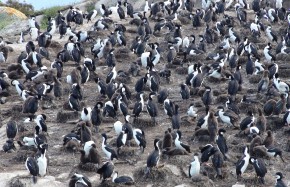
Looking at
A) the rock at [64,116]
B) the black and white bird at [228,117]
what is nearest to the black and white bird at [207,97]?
the black and white bird at [228,117]

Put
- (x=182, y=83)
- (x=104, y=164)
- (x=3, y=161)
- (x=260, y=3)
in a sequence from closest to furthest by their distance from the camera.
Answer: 1. (x=104, y=164)
2. (x=3, y=161)
3. (x=182, y=83)
4. (x=260, y=3)

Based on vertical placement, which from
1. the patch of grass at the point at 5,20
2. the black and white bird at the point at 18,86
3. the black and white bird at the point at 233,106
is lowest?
the patch of grass at the point at 5,20

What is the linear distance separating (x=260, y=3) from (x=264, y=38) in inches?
232

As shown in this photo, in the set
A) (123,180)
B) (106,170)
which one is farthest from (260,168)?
(106,170)

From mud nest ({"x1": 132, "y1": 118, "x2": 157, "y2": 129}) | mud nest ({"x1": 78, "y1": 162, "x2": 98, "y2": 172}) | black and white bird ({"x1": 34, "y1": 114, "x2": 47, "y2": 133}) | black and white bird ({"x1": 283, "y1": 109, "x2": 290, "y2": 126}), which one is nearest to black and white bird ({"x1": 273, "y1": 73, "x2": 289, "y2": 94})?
black and white bird ({"x1": 283, "y1": 109, "x2": 290, "y2": 126})

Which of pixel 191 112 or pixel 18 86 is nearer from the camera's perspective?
pixel 191 112

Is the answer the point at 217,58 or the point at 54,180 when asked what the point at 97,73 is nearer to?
the point at 217,58

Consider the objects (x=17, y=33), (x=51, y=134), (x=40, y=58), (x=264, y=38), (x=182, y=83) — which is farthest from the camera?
(x=17, y=33)

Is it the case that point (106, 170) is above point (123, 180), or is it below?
above

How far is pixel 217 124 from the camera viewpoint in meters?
26.4

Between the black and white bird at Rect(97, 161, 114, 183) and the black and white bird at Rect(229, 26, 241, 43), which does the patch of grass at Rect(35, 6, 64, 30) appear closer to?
the black and white bird at Rect(229, 26, 241, 43)

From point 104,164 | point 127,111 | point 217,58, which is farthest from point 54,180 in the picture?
point 217,58

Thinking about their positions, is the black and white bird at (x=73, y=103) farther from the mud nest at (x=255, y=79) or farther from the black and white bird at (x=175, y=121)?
the mud nest at (x=255, y=79)

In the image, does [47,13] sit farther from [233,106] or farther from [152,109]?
[233,106]
